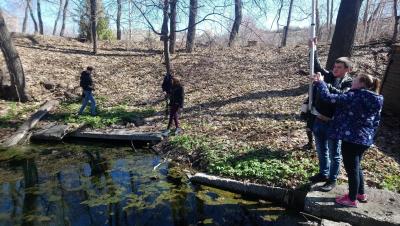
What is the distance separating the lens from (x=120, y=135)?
1066 centimetres

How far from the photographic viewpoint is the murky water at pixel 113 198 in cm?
618

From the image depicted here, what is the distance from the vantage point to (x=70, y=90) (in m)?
15.5

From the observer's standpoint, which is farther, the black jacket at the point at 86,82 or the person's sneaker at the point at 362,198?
the black jacket at the point at 86,82

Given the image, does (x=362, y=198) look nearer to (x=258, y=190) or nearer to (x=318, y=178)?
(x=318, y=178)

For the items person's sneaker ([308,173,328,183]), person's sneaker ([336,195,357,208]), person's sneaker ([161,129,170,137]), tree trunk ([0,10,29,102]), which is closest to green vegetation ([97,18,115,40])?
tree trunk ([0,10,29,102])

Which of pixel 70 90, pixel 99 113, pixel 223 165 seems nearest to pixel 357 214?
pixel 223 165

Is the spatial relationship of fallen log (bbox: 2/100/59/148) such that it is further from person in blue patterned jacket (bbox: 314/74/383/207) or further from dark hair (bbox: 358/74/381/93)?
dark hair (bbox: 358/74/381/93)

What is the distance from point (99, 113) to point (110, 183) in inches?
224

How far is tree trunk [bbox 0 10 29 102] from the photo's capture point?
13898mm

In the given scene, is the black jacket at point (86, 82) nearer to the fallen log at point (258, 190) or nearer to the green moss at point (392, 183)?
the fallen log at point (258, 190)

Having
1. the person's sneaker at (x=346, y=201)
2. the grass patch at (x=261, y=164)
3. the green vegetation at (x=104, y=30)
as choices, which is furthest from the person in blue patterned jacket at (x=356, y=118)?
the green vegetation at (x=104, y=30)

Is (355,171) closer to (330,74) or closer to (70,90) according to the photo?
(330,74)

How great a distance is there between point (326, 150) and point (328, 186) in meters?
0.61

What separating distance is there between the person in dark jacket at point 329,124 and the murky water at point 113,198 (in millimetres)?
985
